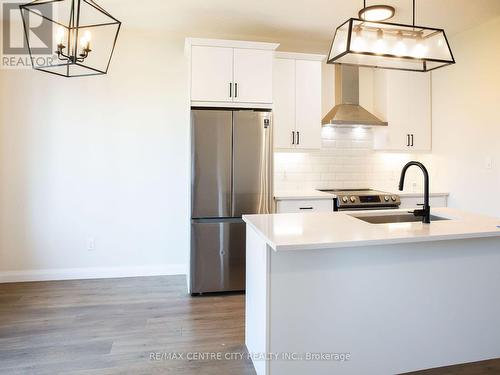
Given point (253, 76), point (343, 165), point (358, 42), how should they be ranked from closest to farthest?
point (358, 42) → point (253, 76) → point (343, 165)

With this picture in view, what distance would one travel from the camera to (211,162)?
11.6ft

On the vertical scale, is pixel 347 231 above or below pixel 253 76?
below

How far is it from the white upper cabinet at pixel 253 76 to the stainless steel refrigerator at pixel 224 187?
6.4 inches

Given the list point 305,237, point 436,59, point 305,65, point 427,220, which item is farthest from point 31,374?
point 305,65

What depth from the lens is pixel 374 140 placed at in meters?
4.66

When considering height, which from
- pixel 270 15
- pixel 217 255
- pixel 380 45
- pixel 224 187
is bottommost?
pixel 217 255

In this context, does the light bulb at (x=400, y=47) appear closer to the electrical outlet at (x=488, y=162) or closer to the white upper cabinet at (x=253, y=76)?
the white upper cabinet at (x=253, y=76)

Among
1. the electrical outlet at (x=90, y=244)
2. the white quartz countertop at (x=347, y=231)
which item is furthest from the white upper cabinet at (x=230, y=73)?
the electrical outlet at (x=90, y=244)

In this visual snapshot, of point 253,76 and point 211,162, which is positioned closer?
point 211,162

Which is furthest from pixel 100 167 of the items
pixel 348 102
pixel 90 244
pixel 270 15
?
pixel 348 102

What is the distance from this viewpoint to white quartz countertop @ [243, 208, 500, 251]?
1795 mm

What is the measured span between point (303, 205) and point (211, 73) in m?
1.67

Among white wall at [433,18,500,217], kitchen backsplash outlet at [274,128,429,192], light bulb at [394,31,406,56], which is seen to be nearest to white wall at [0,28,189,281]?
kitchen backsplash outlet at [274,128,429,192]

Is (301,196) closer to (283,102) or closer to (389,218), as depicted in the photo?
(283,102)
